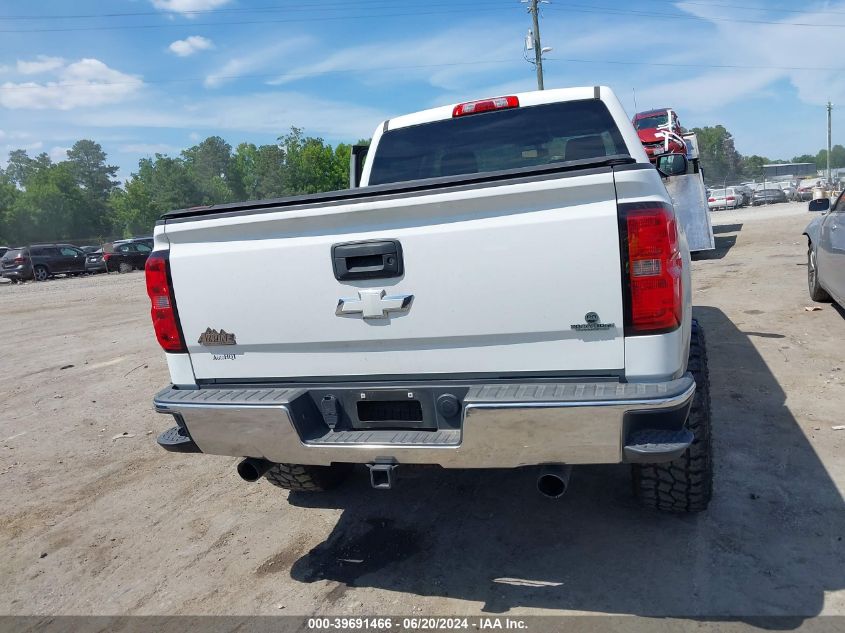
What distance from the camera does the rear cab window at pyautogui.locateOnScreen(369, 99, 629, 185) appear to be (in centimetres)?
416

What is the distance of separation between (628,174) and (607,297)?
46 cm

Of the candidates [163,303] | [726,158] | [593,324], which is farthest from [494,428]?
[726,158]

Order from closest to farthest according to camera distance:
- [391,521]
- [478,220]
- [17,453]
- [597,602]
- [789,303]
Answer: [478,220], [597,602], [391,521], [17,453], [789,303]

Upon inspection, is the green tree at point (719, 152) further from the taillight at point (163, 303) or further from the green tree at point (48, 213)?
the taillight at point (163, 303)

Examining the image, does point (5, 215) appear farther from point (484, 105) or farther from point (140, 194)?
point (484, 105)

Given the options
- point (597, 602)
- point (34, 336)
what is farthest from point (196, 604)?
point (34, 336)

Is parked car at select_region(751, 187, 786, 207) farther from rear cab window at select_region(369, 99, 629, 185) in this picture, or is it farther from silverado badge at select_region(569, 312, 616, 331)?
silverado badge at select_region(569, 312, 616, 331)

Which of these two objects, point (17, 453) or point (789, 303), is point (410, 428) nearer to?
point (17, 453)

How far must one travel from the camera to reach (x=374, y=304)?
2693 mm

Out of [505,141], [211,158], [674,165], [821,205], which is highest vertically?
[211,158]

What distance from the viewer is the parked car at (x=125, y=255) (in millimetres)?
30609

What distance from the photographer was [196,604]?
2979mm

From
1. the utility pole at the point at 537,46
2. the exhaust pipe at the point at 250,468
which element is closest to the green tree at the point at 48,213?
the utility pole at the point at 537,46

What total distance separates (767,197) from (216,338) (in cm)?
4569
